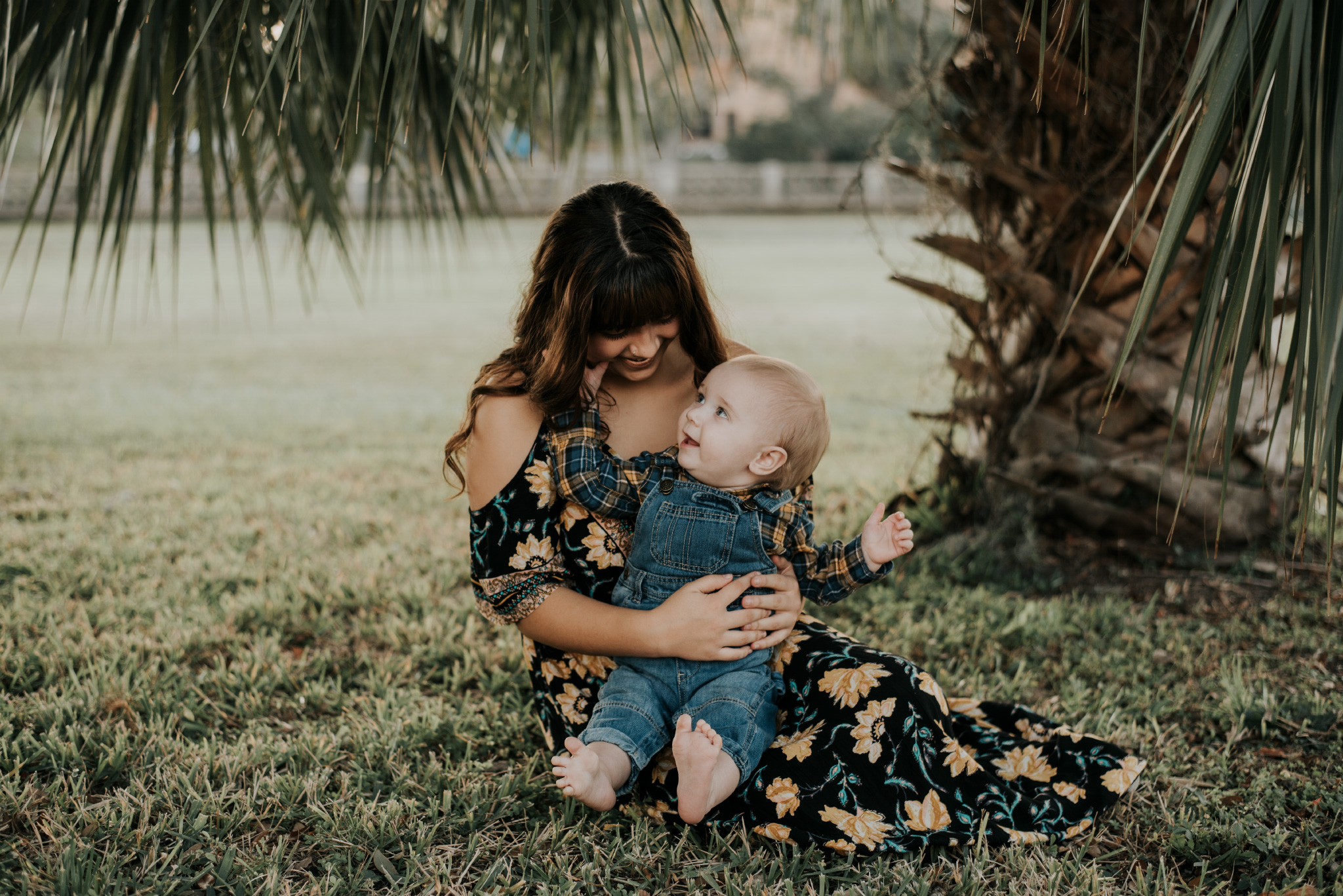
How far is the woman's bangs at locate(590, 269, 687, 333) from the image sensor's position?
1.82 meters

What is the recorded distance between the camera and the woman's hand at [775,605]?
1917 mm

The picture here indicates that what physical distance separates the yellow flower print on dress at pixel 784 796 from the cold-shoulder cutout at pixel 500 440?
75 centimetres

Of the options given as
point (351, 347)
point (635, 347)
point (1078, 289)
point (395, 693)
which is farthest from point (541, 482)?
point (351, 347)

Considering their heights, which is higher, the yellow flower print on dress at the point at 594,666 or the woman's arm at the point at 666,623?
the woman's arm at the point at 666,623

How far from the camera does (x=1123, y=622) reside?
285cm

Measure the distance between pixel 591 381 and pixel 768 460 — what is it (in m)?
0.38

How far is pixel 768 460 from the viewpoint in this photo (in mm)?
1920

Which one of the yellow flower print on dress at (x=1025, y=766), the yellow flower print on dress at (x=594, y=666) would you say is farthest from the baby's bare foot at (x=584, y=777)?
the yellow flower print on dress at (x=1025, y=766)

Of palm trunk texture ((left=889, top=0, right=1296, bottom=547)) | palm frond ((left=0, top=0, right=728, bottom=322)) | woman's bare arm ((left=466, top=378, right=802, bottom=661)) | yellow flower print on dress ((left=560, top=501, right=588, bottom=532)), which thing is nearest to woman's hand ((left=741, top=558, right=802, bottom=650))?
woman's bare arm ((left=466, top=378, right=802, bottom=661))

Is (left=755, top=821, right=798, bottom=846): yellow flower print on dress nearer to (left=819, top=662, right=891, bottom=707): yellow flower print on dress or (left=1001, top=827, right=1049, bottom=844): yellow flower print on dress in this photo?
(left=819, top=662, right=891, bottom=707): yellow flower print on dress

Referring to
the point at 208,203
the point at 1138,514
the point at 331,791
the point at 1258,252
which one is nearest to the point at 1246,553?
the point at 1138,514

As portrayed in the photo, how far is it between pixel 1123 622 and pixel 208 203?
259cm

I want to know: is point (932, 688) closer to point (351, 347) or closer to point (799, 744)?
point (799, 744)

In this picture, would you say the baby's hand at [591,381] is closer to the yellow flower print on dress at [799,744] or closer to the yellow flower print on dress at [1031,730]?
the yellow flower print on dress at [799,744]
